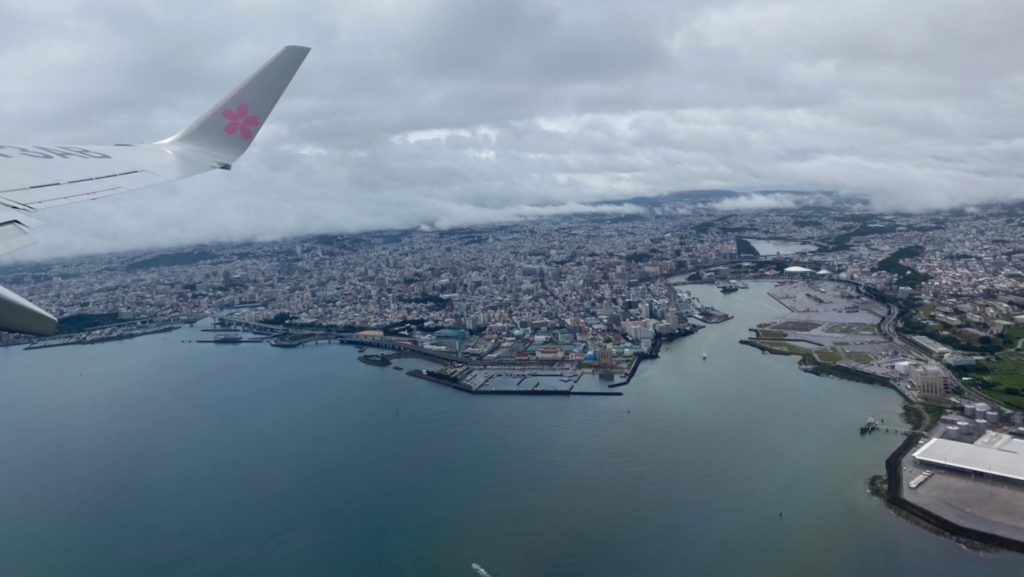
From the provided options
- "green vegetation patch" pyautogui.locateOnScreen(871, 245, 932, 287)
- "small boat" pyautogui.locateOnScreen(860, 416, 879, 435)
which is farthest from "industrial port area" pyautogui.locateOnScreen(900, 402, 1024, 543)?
"green vegetation patch" pyautogui.locateOnScreen(871, 245, 932, 287)

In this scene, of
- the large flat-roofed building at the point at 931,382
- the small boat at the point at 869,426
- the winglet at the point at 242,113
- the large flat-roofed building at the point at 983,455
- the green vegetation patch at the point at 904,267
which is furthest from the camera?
the green vegetation patch at the point at 904,267

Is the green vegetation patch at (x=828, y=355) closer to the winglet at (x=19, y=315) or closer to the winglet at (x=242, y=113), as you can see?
the winglet at (x=242, y=113)

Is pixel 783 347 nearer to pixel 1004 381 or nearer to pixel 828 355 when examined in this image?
pixel 828 355

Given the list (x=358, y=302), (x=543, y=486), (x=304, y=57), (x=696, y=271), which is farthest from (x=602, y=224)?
(x=304, y=57)

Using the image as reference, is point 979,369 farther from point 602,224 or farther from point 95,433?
point 602,224

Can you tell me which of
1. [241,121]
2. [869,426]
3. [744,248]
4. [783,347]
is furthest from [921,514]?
[744,248]

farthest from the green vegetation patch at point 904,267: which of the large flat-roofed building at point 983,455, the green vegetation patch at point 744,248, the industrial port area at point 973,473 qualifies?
the large flat-roofed building at point 983,455
